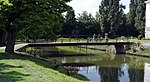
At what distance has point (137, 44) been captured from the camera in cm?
5800

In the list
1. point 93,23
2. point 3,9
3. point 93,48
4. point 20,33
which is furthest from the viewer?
point 93,23

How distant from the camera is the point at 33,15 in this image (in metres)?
27.5

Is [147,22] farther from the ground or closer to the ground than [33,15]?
farther from the ground

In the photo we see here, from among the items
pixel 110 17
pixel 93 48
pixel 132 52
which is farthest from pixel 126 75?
pixel 110 17

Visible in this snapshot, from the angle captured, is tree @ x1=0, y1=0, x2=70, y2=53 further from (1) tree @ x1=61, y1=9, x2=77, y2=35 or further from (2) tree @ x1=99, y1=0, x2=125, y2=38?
(1) tree @ x1=61, y1=9, x2=77, y2=35

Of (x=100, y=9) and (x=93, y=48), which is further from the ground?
(x=100, y=9)

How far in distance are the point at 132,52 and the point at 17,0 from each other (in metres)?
33.2

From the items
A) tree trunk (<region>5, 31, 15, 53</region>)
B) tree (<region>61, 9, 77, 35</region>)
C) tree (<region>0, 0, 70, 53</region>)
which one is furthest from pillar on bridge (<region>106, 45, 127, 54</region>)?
tree trunk (<region>5, 31, 15, 53</region>)

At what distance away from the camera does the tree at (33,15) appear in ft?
89.5

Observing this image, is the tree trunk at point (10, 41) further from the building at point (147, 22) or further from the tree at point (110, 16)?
the tree at point (110, 16)

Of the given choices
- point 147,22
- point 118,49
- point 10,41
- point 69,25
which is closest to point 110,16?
point 147,22

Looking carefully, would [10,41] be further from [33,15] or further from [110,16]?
[110,16]

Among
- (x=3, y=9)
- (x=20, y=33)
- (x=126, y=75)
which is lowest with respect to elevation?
(x=126, y=75)

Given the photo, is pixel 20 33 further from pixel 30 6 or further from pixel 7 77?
pixel 7 77
